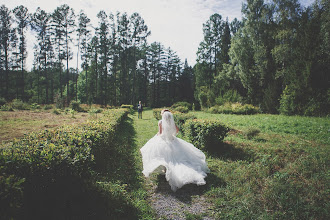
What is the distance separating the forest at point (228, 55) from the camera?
15.6 metres

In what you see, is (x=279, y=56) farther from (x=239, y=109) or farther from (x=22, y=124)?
(x=22, y=124)

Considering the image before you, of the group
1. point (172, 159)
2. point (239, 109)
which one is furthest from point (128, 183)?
point (239, 109)

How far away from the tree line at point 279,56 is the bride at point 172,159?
618 inches

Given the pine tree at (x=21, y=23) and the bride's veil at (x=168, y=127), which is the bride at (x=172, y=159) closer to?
the bride's veil at (x=168, y=127)

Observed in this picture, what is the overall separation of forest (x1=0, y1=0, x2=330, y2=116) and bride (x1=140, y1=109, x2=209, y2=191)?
51.6 feet

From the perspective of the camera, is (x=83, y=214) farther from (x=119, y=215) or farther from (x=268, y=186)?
(x=268, y=186)

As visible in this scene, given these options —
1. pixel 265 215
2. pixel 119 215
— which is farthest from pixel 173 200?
pixel 265 215

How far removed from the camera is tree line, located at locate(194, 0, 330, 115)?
15164 millimetres

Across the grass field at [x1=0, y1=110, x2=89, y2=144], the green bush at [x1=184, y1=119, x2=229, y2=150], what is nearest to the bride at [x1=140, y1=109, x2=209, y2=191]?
the green bush at [x1=184, y1=119, x2=229, y2=150]

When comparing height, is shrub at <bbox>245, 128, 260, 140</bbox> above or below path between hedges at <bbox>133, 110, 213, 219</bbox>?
above

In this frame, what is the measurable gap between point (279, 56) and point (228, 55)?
12817 millimetres

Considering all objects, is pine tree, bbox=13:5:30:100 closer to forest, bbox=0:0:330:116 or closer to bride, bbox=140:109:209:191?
forest, bbox=0:0:330:116

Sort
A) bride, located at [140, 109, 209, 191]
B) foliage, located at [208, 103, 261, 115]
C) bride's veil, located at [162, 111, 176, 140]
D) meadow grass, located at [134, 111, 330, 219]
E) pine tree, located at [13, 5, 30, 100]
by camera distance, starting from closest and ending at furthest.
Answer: meadow grass, located at [134, 111, 330, 219] → bride, located at [140, 109, 209, 191] → bride's veil, located at [162, 111, 176, 140] → foliage, located at [208, 103, 261, 115] → pine tree, located at [13, 5, 30, 100]

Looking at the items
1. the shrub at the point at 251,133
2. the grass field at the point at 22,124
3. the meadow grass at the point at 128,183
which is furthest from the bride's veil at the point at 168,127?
the shrub at the point at 251,133
